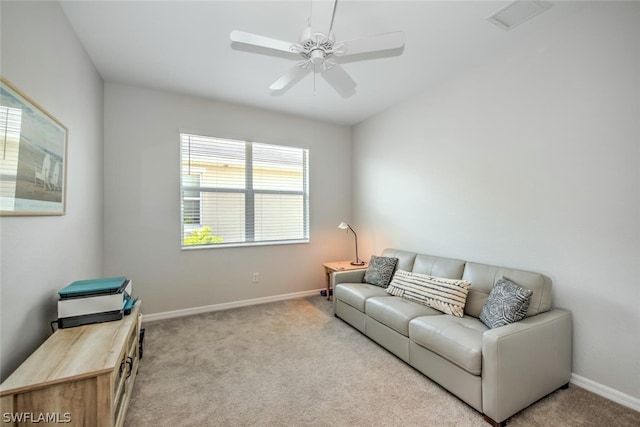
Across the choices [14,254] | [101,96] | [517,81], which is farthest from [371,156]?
[14,254]

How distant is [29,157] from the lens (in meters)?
1.50

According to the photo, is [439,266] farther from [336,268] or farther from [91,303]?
[91,303]

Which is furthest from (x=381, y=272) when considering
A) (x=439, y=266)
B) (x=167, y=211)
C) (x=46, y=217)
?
(x=46, y=217)

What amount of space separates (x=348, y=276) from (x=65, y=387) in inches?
102

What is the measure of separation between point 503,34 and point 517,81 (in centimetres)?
40

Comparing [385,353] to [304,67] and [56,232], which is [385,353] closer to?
[304,67]

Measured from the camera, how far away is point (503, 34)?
2219 mm

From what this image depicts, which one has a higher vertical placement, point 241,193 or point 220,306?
point 241,193

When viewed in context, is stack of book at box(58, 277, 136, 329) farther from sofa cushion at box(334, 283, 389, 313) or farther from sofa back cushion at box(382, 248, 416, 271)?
sofa back cushion at box(382, 248, 416, 271)

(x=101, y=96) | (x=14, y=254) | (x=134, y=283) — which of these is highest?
(x=101, y=96)

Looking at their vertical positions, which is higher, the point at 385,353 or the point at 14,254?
the point at 14,254

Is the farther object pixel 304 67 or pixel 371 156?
pixel 371 156

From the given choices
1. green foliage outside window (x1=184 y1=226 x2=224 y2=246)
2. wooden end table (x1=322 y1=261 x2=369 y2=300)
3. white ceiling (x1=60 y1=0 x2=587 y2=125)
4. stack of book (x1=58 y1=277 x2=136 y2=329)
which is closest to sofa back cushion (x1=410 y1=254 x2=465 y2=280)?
wooden end table (x1=322 y1=261 x2=369 y2=300)

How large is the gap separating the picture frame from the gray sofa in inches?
102
